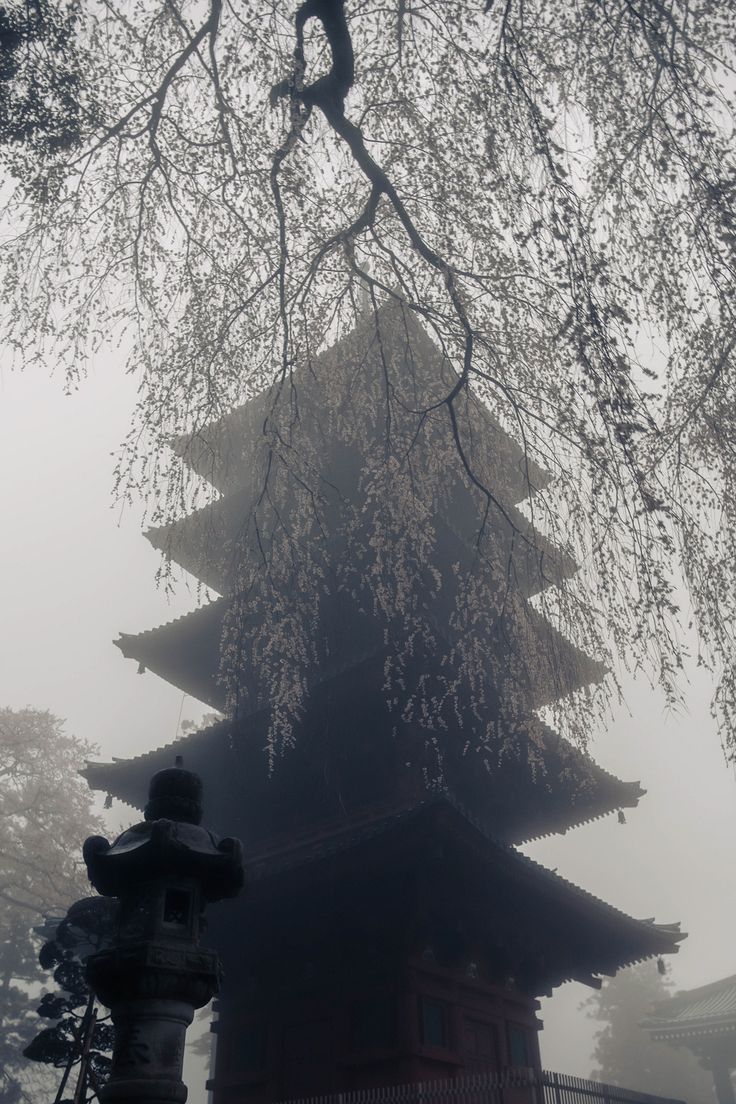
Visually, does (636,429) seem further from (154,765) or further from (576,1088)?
(154,765)

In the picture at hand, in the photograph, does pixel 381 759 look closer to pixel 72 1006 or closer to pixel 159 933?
pixel 72 1006

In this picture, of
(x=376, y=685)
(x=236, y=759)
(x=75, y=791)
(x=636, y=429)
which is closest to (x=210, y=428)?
(x=636, y=429)

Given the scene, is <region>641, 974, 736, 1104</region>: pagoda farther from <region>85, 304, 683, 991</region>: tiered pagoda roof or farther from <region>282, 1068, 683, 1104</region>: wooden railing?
<region>282, 1068, 683, 1104</region>: wooden railing

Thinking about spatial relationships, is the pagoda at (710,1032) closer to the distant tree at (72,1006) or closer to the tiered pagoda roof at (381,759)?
the tiered pagoda roof at (381,759)

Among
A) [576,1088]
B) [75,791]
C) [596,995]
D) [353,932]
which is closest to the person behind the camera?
[576,1088]

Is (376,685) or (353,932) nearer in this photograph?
(353,932)

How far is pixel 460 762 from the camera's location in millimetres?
11766

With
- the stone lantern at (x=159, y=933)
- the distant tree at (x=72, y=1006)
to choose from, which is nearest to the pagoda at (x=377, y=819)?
the distant tree at (x=72, y=1006)

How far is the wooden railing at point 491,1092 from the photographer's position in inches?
298

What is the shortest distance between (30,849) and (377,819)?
71.2ft

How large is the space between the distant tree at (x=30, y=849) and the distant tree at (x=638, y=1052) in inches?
827

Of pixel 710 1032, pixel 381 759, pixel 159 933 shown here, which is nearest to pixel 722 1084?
pixel 710 1032

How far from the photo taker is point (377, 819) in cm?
945

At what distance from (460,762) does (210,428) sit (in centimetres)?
770
